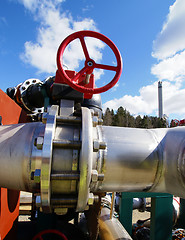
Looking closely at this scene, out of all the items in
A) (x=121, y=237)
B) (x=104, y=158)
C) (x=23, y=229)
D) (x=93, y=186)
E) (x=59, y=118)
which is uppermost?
(x=59, y=118)

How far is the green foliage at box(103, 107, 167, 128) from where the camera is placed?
23930 millimetres

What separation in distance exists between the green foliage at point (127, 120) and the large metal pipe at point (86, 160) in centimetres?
2274

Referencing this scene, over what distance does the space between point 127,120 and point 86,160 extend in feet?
80.6

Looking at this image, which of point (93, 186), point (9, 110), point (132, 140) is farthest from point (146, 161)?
point (9, 110)

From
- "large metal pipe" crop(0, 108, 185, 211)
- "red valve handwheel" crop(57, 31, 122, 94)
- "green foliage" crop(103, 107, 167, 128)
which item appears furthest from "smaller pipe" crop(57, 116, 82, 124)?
"green foliage" crop(103, 107, 167, 128)

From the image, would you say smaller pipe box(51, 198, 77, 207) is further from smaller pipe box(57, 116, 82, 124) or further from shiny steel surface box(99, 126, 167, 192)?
smaller pipe box(57, 116, 82, 124)

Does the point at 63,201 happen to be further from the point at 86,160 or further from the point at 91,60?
the point at 91,60

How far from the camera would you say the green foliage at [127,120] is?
23.9m

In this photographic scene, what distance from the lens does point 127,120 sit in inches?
964

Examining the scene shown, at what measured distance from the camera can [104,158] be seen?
560mm

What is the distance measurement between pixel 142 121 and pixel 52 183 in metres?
27.3

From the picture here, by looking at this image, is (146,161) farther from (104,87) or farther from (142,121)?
(142,121)

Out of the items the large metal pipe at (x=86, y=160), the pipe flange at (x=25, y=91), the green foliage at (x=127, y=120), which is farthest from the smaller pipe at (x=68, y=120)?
the green foliage at (x=127, y=120)

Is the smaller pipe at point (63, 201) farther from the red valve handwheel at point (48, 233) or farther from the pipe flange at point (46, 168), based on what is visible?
the red valve handwheel at point (48, 233)
